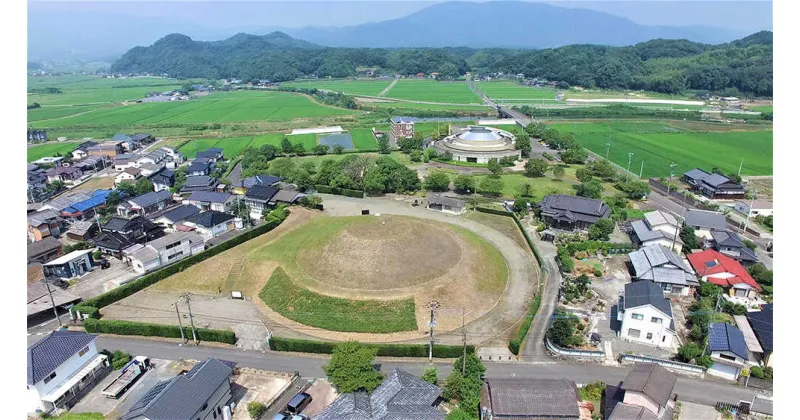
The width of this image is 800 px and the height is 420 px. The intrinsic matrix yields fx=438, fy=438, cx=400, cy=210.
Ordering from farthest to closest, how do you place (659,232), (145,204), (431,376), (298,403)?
1. (145,204)
2. (659,232)
3. (431,376)
4. (298,403)

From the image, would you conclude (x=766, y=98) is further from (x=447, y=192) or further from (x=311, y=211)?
(x=311, y=211)

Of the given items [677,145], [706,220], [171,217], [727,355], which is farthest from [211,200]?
[677,145]

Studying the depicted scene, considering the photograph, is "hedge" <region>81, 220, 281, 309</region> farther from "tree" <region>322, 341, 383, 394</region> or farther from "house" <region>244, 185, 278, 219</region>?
"tree" <region>322, 341, 383, 394</region>

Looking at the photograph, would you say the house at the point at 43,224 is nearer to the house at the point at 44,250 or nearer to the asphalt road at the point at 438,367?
the house at the point at 44,250

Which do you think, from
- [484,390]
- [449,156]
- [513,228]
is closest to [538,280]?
[513,228]

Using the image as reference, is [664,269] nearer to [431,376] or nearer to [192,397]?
[431,376]

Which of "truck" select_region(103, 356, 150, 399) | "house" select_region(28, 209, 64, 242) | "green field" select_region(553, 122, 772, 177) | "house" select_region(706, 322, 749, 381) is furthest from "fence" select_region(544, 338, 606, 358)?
"house" select_region(28, 209, 64, 242)
